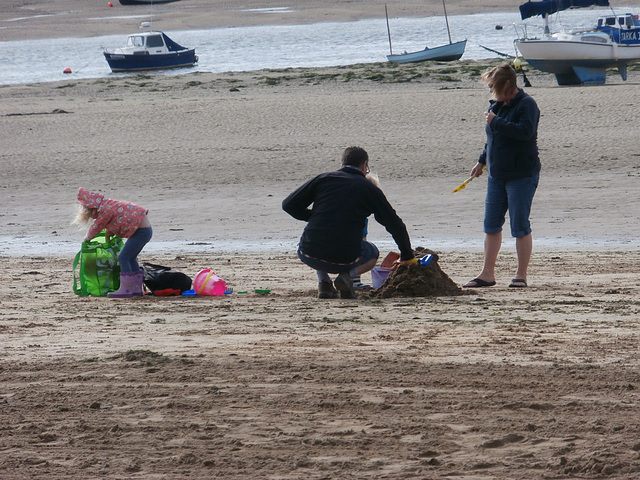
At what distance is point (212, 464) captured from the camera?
3.58 meters

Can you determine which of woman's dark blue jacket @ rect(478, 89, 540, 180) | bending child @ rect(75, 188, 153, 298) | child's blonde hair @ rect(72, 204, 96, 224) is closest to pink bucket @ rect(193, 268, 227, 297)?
bending child @ rect(75, 188, 153, 298)

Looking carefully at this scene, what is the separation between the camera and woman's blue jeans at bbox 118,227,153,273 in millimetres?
6857

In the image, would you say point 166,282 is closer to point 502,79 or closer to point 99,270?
point 99,270

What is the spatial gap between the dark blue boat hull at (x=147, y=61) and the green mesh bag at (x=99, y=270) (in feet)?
95.2

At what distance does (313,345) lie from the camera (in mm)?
5031

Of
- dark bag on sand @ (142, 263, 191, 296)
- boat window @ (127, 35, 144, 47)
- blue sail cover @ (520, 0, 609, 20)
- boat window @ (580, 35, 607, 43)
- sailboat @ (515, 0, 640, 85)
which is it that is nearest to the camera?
dark bag on sand @ (142, 263, 191, 296)

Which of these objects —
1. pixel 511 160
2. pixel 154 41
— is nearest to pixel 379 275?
pixel 511 160

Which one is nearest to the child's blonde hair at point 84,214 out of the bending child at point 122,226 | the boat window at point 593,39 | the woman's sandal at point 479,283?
the bending child at point 122,226

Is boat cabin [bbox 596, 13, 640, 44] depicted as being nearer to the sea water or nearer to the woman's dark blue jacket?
the sea water

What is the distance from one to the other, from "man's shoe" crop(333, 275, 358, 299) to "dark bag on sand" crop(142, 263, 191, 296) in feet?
4.46

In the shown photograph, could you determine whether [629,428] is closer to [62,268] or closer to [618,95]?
[62,268]

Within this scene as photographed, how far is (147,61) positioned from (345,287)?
30.8 m

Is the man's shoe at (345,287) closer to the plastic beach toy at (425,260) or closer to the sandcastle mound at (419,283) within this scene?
the sandcastle mound at (419,283)

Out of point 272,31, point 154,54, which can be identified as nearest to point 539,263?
point 154,54
